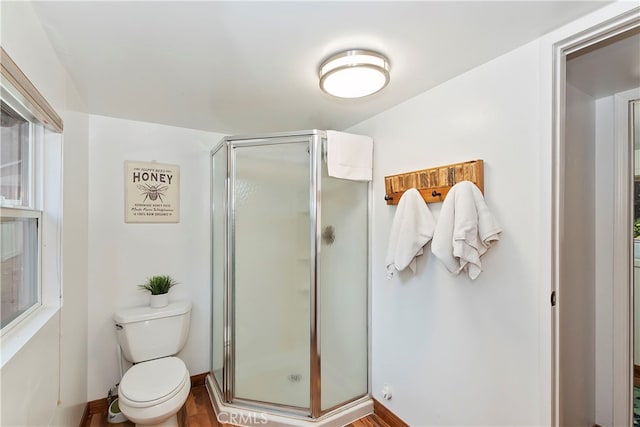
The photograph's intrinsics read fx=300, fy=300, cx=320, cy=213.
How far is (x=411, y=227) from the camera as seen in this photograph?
1691 mm

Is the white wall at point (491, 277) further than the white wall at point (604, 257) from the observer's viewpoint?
No

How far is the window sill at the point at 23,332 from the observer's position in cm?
95

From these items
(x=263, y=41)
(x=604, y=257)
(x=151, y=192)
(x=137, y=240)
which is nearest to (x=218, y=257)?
(x=137, y=240)

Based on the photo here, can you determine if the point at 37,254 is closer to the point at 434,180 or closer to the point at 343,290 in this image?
the point at 343,290

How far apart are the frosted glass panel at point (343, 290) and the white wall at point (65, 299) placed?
1.38 metres

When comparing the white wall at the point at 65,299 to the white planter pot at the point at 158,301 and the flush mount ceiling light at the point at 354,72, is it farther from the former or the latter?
the flush mount ceiling light at the point at 354,72

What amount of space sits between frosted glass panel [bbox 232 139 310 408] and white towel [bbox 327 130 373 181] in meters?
0.20

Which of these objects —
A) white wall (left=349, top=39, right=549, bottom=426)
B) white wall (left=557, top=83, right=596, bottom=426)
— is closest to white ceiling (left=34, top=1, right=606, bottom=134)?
white wall (left=349, top=39, right=549, bottom=426)

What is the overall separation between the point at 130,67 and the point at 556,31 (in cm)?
193

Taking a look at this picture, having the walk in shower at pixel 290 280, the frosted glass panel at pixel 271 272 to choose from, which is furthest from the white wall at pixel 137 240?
the frosted glass panel at pixel 271 272

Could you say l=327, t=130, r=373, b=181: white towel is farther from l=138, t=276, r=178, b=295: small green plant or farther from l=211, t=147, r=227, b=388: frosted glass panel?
l=138, t=276, r=178, b=295: small green plant

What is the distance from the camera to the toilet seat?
164 centimetres

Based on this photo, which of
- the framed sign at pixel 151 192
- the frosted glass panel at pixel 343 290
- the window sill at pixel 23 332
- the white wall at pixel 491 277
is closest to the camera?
the window sill at pixel 23 332

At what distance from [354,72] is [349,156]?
2.31 feet
